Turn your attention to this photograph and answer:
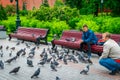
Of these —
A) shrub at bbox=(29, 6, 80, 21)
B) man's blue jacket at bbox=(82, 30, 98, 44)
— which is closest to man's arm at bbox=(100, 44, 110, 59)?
man's blue jacket at bbox=(82, 30, 98, 44)

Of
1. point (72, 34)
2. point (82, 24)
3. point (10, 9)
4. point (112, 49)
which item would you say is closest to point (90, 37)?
point (72, 34)

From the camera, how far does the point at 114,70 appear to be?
35.0 ft

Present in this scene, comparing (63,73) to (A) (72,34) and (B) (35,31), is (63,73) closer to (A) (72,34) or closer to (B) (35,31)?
(A) (72,34)

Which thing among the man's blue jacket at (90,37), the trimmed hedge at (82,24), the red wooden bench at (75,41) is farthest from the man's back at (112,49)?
the trimmed hedge at (82,24)

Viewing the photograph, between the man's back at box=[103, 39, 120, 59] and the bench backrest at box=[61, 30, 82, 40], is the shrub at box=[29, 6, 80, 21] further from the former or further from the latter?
the man's back at box=[103, 39, 120, 59]

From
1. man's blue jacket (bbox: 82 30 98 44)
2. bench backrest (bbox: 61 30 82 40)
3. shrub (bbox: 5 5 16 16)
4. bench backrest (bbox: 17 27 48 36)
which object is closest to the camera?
man's blue jacket (bbox: 82 30 98 44)

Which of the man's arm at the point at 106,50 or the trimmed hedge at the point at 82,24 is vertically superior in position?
the man's arm at the point at 106,50

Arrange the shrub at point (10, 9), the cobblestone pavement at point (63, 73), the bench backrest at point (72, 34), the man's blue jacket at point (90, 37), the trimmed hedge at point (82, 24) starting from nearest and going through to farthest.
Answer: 1. the cobblestone pavement at point (63, 73)
2. the man's blue jacket at point (90, 37)
3. the bench backrest at point (72, 34)
4. the trimmed hedge at point (82, 24)
5. the shrub at point (10, 9)


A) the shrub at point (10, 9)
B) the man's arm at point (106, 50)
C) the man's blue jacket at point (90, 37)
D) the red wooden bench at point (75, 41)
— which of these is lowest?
the shrub at point (10, 9)

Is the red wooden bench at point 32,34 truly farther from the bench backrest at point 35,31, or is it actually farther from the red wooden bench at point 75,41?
the red wooden bench at point 75,41

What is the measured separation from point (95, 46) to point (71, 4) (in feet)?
126

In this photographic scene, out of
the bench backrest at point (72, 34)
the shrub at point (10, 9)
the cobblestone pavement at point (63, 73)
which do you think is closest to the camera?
the cobblestone pavement at point (63, 73)

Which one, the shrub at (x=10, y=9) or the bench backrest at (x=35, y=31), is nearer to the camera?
the bench backrest at (x=35, y=31)

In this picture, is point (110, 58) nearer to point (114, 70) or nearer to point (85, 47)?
point (114, 70)
